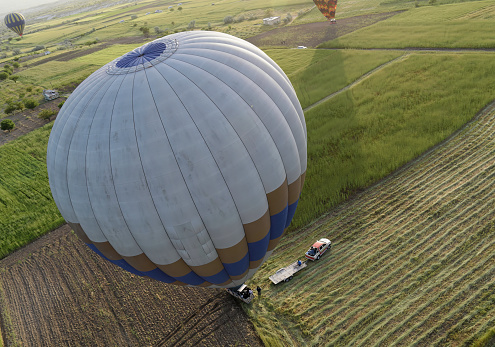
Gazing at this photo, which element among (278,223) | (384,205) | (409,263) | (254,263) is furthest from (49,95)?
(409,263)

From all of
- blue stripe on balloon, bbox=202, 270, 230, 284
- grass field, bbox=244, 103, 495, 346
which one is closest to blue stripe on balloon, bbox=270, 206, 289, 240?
blue stripe on balloon, bbox=202, 270, 230, 284

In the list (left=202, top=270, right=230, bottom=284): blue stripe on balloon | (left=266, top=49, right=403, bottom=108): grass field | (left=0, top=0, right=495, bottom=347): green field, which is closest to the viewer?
(left=202, top=270, right=230, bottom=284): blue stripe on balloon

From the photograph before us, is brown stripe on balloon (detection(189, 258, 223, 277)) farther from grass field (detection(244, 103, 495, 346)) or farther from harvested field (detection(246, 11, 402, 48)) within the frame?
harvested field (detection(246, 11, 402, 48))

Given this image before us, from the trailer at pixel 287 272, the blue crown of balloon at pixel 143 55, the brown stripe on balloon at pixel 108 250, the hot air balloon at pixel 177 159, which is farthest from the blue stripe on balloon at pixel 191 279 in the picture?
the blue crown of balloon at pixel 143 55

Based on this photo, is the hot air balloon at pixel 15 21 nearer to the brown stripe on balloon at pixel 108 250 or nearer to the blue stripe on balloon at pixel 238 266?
the brown stripe on balloon at pixel 108 250

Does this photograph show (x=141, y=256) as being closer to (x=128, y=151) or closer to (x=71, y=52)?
(x=128, y=151)

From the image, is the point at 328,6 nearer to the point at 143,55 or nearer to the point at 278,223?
the point at 143,55
